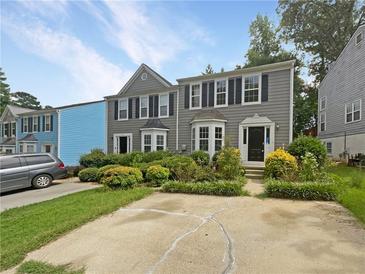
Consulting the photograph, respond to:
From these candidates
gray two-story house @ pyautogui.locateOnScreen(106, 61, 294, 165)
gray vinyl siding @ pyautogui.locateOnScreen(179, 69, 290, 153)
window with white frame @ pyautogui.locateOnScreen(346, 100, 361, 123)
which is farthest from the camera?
window with white frame @ pyautogui.locateOnScreen(346, 100, 361, 123)

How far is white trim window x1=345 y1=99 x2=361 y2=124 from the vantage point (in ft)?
46.6

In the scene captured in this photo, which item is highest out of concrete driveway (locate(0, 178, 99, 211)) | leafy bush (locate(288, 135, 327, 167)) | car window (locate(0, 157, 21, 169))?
leafy bush (locate(288, 135, 327, 167))

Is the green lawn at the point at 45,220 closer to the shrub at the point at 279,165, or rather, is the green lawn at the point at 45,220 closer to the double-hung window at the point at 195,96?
the shrub at the point at 279,165

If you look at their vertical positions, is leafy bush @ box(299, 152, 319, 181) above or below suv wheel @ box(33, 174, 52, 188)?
above

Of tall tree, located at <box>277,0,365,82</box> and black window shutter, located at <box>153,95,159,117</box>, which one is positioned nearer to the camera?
black window shutter, located at <box>153,95,159,117</box>

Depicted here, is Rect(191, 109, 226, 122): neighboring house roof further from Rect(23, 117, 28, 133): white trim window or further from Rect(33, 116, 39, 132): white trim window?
Rect(23, 117, 28, 133): white trim window

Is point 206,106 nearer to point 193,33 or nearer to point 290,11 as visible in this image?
point 193,33

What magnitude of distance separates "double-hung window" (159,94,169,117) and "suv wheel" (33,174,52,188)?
7492 mm

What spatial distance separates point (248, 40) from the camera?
30.2 metres

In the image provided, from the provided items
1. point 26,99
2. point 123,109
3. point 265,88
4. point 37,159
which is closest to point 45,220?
point 37,159

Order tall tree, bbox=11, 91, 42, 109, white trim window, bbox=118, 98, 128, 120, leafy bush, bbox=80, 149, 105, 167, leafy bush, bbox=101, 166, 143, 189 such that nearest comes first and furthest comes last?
leafy bush, bbox=101, 166, 143, 189, leafy bush, bbox=80, 149, 105, 167, white trim window, bbox=118, 98, 128, 120, tall tree, bbox=11, 91, 42, 109

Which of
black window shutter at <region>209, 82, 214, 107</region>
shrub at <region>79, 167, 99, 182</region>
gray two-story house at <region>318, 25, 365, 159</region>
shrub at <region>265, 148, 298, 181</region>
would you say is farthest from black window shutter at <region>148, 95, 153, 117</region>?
gray two-story house at <region>318, 25, 365, 159</region>

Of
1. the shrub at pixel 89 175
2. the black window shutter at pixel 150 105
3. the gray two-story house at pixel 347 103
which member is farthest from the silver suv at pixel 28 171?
the gray two-story house at pixel 347 103

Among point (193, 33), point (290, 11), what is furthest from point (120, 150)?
point (290, 11)
